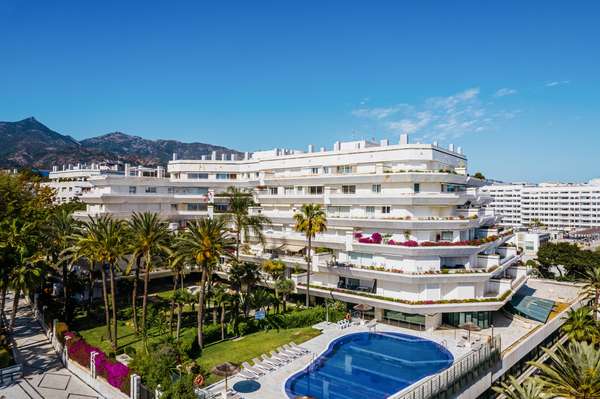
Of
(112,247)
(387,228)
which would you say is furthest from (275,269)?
(112,247)

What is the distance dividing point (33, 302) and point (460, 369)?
4945 cm

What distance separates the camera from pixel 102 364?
31.2 m

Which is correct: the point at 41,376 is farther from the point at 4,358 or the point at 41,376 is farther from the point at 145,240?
the point at 145,240

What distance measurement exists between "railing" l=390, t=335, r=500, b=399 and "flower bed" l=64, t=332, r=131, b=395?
19.0 metres

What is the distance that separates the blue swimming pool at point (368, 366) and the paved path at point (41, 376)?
16605 millimetres

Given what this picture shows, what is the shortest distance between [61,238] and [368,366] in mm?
35847

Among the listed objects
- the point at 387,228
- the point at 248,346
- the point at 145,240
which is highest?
the point at 387,228

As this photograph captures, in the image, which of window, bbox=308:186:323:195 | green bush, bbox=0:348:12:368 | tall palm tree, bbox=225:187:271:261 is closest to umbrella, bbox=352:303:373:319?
tall palm tree, bbox=225:187:271:261

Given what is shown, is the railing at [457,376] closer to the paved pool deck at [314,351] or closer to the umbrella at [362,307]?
the paved pool deck at [314,351]

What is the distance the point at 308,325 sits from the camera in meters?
46.7

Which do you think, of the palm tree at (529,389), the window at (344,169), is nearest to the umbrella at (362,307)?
the window at (344,169)

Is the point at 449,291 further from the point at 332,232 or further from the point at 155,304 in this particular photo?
the point at 155,304

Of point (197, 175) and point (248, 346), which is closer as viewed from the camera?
point (248, 346)

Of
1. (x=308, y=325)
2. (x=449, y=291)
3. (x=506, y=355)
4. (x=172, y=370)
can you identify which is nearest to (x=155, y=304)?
(x=308, y=325)
